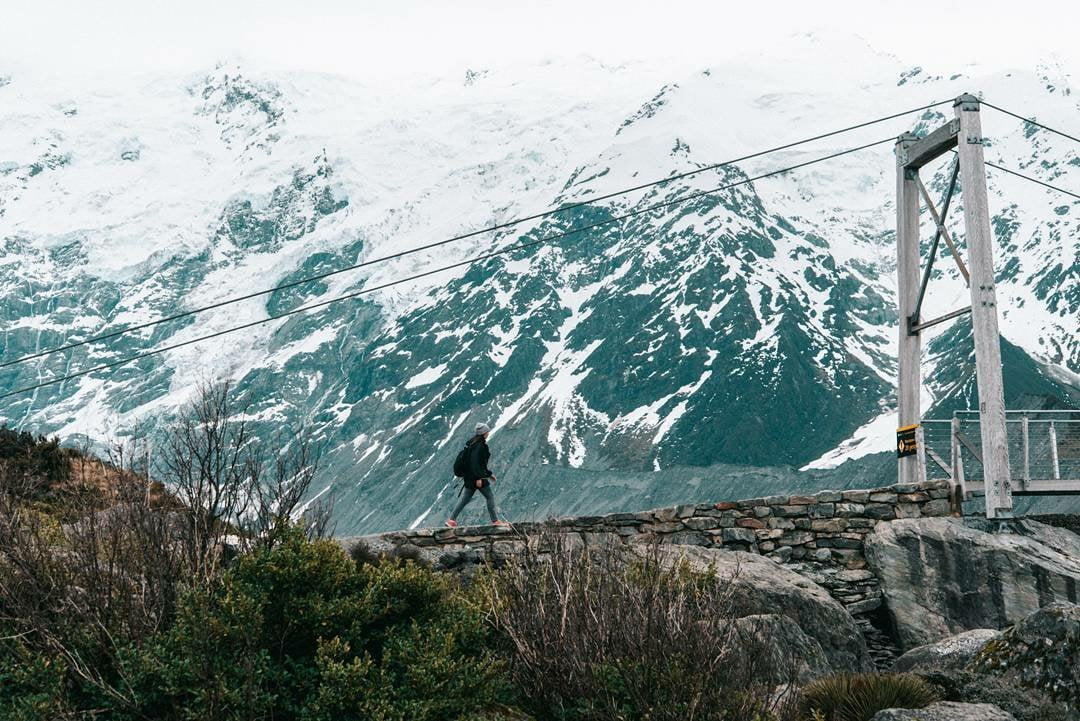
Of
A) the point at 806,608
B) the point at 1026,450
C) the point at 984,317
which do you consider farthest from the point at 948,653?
the point at 984,317

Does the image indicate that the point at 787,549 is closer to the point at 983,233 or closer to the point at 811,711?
the point at 983,233

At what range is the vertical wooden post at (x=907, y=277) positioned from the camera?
21594 mm

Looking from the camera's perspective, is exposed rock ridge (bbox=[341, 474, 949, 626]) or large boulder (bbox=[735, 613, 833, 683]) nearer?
large boulder (bbox=[735, 613, 833, 683])

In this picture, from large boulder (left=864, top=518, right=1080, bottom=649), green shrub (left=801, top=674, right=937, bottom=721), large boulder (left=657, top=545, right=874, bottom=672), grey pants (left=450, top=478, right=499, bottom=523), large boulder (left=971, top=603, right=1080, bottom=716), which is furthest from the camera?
grey pants (left=450, top=478, right=499, bottom=523)

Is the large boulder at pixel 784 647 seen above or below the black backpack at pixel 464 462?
below

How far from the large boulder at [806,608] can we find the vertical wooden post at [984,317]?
3478mm

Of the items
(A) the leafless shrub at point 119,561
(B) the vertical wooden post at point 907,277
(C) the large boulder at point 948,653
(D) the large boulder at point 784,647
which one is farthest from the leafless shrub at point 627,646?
(B) the vertical wooden post at point 907,277

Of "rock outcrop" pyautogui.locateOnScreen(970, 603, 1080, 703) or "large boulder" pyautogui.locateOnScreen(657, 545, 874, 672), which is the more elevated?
"rock outcrop" pyautogui.locateOnScreen(970, 603, 1080, 703)

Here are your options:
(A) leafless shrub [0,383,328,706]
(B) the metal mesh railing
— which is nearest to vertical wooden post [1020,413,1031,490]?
(B) the metal mesh railing

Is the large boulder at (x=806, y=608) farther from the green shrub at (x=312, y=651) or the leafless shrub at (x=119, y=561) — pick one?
the leafless shrub at (x=119, y=561)

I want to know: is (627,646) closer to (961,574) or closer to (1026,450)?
(961,574)

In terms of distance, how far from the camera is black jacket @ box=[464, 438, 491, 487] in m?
19.1

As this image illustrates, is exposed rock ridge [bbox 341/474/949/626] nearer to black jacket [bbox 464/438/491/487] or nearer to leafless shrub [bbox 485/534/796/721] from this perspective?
black jacket [bbox 464/438/491/487]

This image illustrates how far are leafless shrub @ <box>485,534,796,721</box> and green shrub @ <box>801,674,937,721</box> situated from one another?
1.26 feet
